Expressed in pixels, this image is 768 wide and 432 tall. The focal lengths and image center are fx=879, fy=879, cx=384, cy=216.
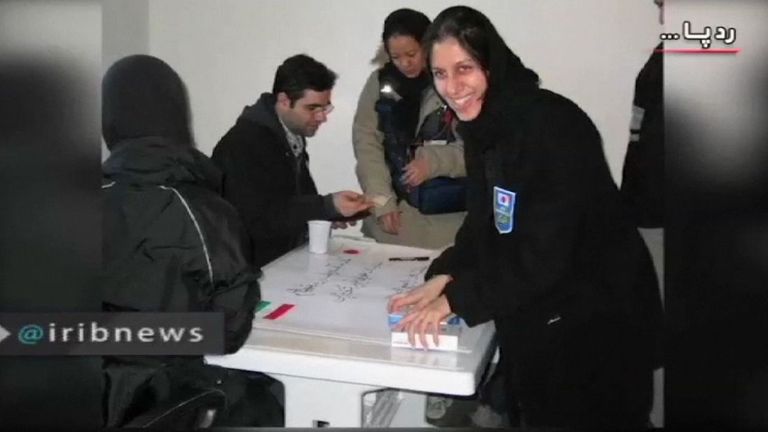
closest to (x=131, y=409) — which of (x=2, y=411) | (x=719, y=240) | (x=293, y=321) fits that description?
(x=2, y=411)

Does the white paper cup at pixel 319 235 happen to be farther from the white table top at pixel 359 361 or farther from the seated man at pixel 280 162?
the white table top at pixel 359 361

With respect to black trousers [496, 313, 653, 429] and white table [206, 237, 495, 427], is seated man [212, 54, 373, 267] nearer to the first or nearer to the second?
white table [206, 237, 495, 427]

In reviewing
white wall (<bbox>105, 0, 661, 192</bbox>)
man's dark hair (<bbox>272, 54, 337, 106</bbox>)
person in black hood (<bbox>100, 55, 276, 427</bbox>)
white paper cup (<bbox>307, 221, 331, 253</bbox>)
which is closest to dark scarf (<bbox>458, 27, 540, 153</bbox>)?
white wall (<bbox>105, 0, 661, 192</bbox>)

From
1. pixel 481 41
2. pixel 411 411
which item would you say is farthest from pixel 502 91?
pixel 411 411

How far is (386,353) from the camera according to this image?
1175 millimetres

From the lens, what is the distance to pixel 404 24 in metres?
1.56

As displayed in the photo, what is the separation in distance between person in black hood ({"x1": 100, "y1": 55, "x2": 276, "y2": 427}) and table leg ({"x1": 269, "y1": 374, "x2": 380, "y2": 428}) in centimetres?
13

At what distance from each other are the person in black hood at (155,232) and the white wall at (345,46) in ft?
0.76

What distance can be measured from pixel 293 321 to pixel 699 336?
0.56 metres

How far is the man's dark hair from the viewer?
160cm

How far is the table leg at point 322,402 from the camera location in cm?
125

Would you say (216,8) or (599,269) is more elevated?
(216,8)

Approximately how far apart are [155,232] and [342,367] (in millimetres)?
303

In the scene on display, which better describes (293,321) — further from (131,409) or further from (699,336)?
(699,336)
